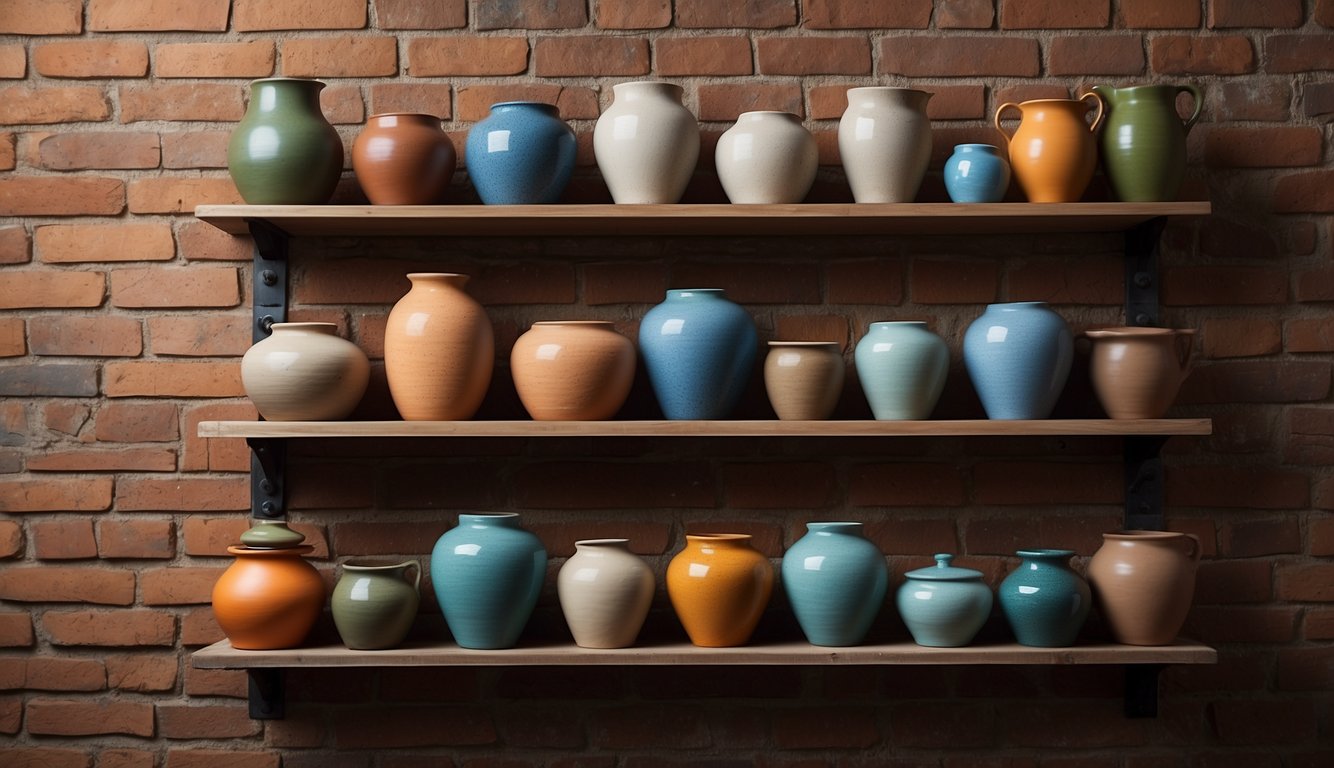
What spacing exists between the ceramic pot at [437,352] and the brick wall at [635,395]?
14 cm

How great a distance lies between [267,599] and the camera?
1562mm

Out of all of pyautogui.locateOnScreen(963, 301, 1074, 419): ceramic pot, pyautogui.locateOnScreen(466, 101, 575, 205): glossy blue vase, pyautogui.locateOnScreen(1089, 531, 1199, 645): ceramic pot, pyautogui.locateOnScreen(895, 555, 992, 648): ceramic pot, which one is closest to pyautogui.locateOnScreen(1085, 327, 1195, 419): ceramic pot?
pyautogui.locateOnScreen(963, 301, 1074, 419): ceramic pot

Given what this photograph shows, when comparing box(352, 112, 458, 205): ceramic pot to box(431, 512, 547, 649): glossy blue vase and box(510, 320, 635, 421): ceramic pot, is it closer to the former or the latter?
box(510, 320, 635, 421): ceramic pot

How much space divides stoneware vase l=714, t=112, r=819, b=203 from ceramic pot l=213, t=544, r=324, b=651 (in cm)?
85

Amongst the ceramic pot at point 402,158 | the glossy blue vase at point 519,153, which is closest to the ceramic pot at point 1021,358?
the glossy blue vase at point 519,153

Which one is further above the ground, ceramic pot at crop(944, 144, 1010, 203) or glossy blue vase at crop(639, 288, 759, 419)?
ceramic pot at crop(944, 144, 1010, 203)

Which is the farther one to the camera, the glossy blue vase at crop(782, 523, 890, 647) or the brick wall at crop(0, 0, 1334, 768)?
the brick wall at crop(0, 0, 1334, 768)

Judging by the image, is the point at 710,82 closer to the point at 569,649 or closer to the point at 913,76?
the point at 913,76

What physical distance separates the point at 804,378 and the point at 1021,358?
1.04 feet

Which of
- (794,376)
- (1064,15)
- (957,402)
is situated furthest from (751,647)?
(1064,15)

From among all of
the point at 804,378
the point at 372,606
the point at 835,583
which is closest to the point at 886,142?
the point at 804,378

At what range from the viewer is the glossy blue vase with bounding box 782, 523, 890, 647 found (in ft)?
5.16

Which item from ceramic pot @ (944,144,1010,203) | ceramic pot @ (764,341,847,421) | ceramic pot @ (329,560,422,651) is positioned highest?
ceramic pot @ (944,144,1010,203)

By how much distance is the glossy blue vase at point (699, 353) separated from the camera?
1.59 m
